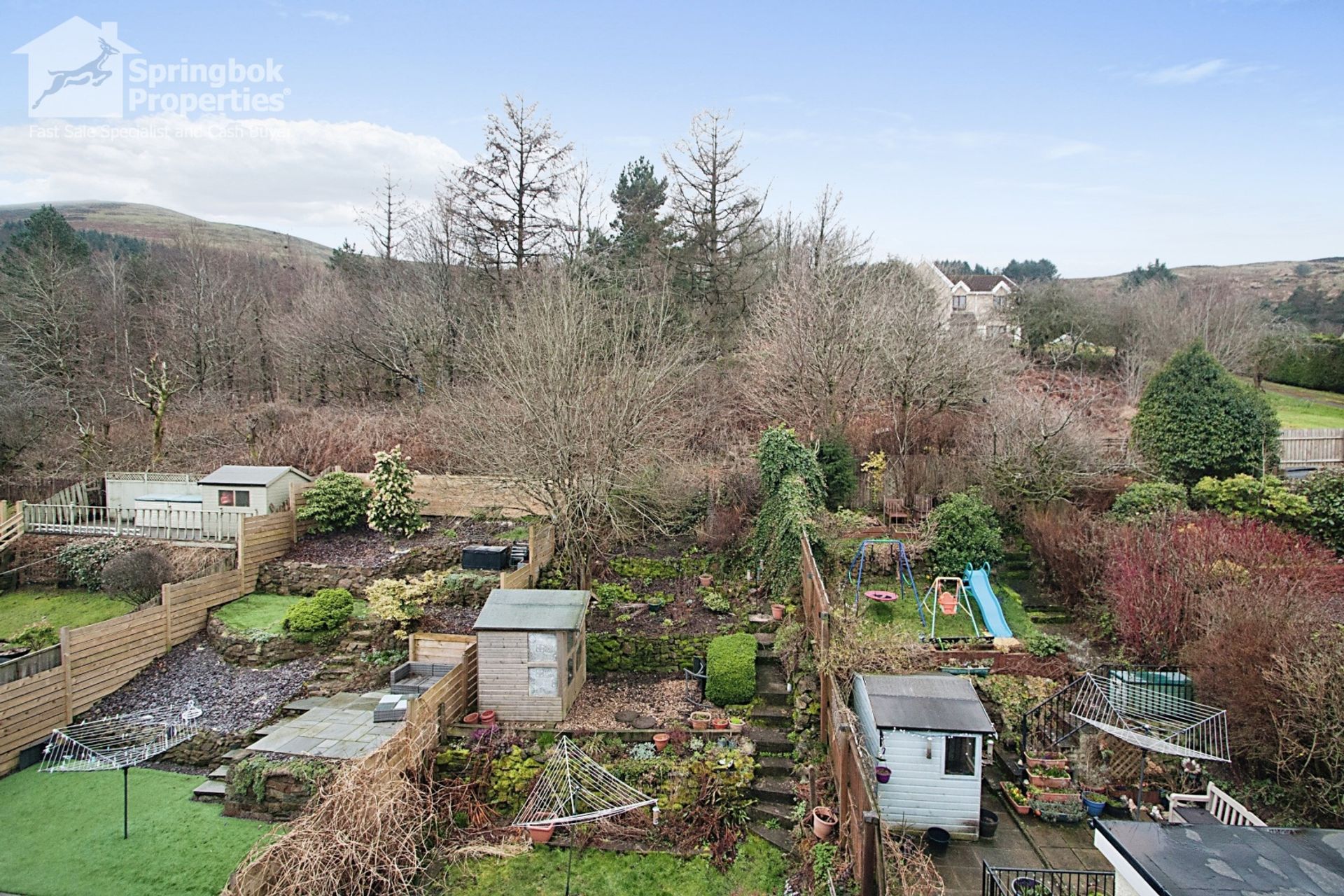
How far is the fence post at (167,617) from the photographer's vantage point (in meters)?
13.8

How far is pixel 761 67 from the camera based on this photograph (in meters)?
18.3

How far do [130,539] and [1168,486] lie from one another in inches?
973

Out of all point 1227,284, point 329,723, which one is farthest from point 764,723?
point 1227,284

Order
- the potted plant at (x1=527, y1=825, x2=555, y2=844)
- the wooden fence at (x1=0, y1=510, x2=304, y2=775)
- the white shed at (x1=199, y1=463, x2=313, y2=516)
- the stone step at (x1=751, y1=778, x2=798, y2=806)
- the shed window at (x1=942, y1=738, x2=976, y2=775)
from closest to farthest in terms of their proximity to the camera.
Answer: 1. the shed window at (x1=942, y1=738, x2=976, y2=775)
2. the potted plant at (x1=527, y1=825, x2=555, y2=844)
3. the stone step at (x1=751, y1=778, x2=798, y2=806)
4. the wooden fence at (x1=0, y1=510, x2=304, y2=775)
5. the white shed at (x1=199, y1=463, x2=313, y2=516)

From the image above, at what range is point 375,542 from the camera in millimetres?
17984

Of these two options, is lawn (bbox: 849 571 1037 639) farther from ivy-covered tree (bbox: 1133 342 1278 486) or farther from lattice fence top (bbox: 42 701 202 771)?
lattice fence top (bbox: 42 701 202 771)

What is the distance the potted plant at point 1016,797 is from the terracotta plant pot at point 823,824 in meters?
2.65

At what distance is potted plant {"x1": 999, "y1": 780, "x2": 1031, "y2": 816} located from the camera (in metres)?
9.23

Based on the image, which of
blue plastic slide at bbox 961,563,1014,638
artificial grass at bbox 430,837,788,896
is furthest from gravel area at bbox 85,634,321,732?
blue plastic slide at bbox 961,563,1014,638

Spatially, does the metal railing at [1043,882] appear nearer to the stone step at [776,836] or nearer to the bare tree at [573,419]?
the stone step at [776,836]

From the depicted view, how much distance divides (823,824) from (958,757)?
6.09 feet

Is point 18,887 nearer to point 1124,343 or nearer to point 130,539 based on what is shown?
point 130,539

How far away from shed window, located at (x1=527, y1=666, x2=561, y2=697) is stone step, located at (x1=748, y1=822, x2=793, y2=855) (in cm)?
379

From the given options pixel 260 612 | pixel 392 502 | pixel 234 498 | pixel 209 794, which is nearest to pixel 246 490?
pixel 234 498
